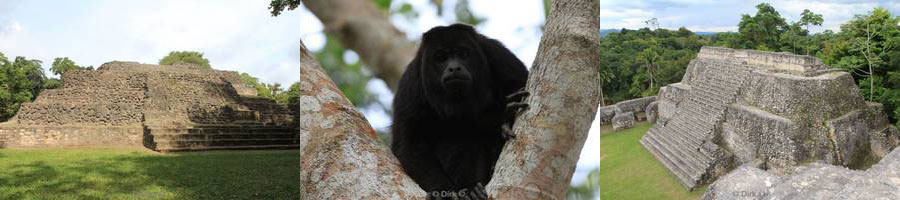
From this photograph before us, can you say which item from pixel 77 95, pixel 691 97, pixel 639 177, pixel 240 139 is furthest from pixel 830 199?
pixel 77 95

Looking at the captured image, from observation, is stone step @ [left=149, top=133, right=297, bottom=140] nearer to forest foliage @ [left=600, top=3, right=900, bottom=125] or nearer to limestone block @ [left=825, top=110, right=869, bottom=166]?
forest foliage @ [left=600, top=3, right=900, bottom=125]

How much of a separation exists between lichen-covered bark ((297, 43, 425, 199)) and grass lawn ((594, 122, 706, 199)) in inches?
170

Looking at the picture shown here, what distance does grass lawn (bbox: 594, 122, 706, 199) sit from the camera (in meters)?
5.94

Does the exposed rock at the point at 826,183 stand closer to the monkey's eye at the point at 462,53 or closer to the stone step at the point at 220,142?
the monkey's eye at the point at 462,53

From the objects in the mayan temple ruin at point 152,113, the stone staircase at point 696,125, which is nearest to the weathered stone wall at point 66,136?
the mayan temple ruin at point 152,113

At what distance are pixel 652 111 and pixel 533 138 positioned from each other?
6025 millimetres

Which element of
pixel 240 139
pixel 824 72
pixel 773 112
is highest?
pixel 824 72

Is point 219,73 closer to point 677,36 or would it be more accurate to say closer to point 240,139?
point 240,139

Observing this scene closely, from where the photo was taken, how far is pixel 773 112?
18.0 feet

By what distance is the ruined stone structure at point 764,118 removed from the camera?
4.97 m

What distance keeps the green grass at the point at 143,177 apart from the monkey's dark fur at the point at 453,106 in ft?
15.9

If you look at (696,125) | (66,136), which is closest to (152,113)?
(66,136)

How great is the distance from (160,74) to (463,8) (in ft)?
65.6

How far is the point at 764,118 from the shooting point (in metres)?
5.51
